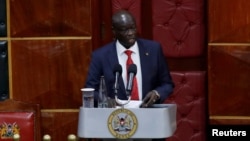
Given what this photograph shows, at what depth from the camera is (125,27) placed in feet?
14.6

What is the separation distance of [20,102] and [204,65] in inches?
55.8

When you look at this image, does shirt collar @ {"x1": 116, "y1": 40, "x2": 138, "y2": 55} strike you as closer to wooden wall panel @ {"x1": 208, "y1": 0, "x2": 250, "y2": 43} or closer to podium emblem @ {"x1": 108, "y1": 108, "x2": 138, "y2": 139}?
podium emblem @ {"x1": 108, "y1": 108, "x2": 138, "y2": 139}

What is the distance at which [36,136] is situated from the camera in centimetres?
541

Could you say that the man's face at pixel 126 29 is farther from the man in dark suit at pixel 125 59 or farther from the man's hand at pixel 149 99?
the man's hand at pixel 149 99

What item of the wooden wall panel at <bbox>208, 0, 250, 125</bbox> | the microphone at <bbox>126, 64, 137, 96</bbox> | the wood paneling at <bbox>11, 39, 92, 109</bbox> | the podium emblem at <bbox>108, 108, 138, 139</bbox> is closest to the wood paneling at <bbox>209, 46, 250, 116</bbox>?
the wooden wall panel at <bbox>208, 0, 250, 125</bbox>

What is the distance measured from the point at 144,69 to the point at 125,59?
128mm

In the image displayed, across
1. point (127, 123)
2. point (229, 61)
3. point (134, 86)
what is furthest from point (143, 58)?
point (229, 61)

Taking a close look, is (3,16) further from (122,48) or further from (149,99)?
(149,99)

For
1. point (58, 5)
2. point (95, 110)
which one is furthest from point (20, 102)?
point (95, 110)

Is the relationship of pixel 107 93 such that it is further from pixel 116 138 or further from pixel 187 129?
pixel 187 129

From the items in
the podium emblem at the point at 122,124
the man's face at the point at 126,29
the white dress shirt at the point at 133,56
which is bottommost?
the podium emblem at the point at 122,124

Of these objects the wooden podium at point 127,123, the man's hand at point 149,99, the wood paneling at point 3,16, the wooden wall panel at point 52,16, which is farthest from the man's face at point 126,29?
the wood paneling at point 3,16

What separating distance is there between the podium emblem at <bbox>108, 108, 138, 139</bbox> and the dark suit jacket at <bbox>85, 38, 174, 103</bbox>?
0.47 m

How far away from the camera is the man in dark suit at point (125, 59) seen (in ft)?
14.6
